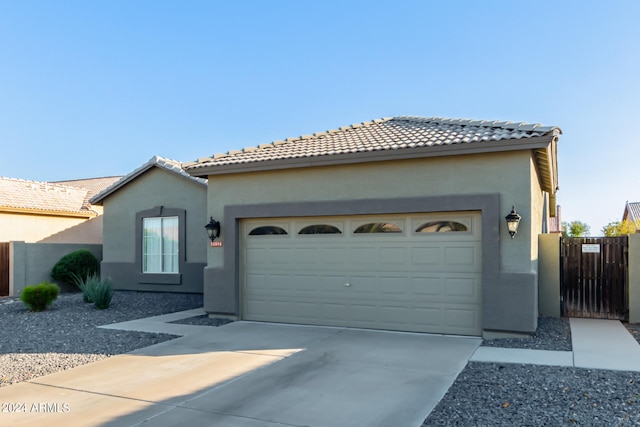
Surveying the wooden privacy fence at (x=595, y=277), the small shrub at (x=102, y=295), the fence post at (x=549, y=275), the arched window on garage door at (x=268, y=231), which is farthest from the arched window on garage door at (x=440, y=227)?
the small shrub at (x=102, y=295)

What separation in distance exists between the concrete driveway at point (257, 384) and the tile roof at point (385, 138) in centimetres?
376

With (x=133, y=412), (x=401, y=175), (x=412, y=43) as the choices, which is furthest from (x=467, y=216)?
(x=412, y=43)

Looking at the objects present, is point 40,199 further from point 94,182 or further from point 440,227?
point 440,227

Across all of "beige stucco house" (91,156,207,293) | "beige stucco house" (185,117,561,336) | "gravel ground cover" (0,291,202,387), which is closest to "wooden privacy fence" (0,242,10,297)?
"gravel ground cover" (0,291,202,387)

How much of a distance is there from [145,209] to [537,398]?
14356 mm

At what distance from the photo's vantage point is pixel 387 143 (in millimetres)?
9836

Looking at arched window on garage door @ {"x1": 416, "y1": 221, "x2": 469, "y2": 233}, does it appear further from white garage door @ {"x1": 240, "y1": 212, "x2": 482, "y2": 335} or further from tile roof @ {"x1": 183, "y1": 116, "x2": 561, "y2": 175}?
tile roof @ {"x1": 183, "y1": 116, "x2": 561, "y2": 175}

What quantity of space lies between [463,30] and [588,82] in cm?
450

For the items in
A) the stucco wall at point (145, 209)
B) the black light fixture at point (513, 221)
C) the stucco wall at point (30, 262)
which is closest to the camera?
the black light fixture at point (513, 221)

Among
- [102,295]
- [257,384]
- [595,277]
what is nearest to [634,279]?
[595,277]

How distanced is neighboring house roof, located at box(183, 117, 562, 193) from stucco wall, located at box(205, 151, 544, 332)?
26 cm

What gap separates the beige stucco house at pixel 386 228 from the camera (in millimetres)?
8688

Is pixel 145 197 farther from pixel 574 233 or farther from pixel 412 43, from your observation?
pixel 574 233

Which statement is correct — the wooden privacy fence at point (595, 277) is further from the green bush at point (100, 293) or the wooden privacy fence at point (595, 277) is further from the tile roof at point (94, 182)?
the tile roof at point (94, 182)
